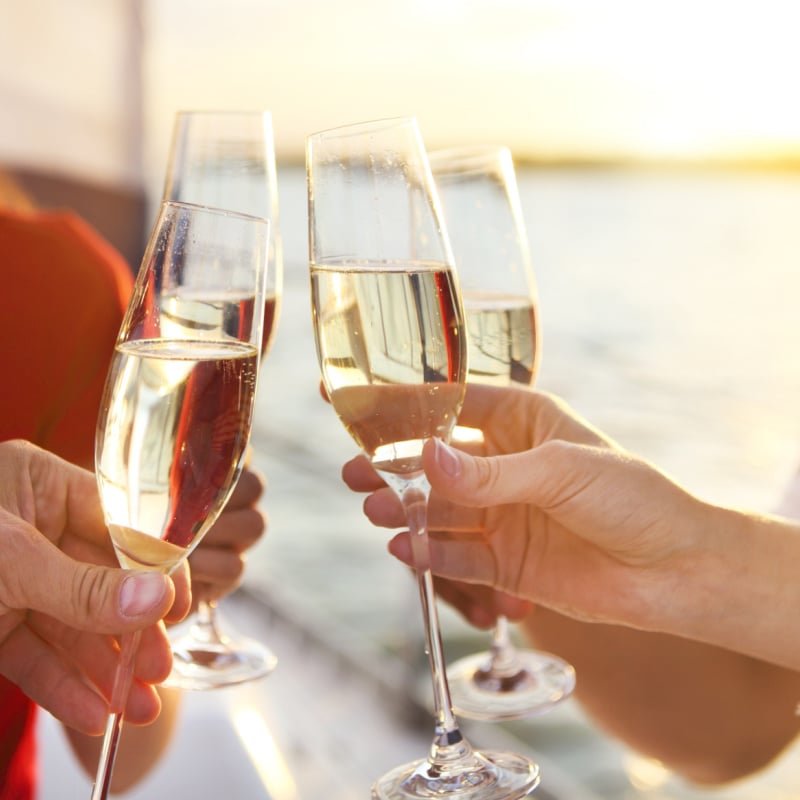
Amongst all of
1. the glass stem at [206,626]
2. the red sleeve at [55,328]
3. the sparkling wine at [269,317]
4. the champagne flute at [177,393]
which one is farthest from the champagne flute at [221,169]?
the champagne flute at [177,393]

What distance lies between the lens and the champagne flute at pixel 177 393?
0.91 m

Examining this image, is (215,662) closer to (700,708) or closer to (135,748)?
(135,748)

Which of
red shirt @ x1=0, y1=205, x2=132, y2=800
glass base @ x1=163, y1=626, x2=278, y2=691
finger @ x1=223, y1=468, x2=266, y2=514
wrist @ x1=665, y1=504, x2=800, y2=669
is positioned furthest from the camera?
red shirt @ x1=0, y1=205, x2=132, y2=800

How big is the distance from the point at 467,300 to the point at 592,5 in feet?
33.4

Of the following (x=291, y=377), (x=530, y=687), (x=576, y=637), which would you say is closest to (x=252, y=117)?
(x=530, y=687)

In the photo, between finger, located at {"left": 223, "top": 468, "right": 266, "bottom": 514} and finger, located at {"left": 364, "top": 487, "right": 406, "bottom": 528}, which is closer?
finger, located at {"left": 364, "top": 487, "right": 406, "bottom": 528}

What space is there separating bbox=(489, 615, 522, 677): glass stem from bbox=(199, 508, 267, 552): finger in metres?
0.35

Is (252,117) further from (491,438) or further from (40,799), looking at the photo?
(40,799)

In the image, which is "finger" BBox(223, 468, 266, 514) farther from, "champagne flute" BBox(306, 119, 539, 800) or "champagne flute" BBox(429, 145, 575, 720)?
"champagne flute" BBox(306, 119, 539, 800)

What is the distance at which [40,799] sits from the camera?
6.64 feet

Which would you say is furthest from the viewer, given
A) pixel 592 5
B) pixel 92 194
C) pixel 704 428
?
pixel 704 428

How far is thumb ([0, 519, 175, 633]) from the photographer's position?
2.85 feet

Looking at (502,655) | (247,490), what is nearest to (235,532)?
(247,490)

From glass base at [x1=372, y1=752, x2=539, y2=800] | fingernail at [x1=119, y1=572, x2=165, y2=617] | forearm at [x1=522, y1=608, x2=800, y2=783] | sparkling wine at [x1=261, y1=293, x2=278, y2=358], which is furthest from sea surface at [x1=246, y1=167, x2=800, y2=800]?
glass base at [x1=372, y1=752, x2=539, y2=800]
